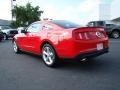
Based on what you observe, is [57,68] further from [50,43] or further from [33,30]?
[33,30]

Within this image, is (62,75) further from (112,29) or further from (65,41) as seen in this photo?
(112,29)

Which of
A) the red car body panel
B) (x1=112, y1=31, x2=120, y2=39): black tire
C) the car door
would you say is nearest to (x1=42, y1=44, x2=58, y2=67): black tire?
the red car body panel

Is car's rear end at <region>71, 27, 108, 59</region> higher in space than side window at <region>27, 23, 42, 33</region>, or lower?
lower

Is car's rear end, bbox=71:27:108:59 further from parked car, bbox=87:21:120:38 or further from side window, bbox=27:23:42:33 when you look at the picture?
parked car, bbox=87:21:120:38

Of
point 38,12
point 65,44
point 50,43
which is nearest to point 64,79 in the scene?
point 65,44

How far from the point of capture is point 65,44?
20.4 ft

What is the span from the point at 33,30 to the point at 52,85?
334 cm

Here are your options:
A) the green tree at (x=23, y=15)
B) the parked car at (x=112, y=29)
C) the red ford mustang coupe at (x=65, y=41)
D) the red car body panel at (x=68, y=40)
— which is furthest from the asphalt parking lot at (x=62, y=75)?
the green tree at (x=23, y=15)

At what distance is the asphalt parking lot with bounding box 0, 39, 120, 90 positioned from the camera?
509 centimetres

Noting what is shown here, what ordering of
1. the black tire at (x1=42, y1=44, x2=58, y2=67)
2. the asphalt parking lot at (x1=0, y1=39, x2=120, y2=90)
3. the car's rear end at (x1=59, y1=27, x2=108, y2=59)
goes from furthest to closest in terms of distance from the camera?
1. the black tire at (x1=42, y1=44, x2=58, y2=67)
2. the car's rear end at (x1=59, y1=27, x2=108, y2=59)
3. the asphalt parking lot at (x1=0, y1=39, x2=120, y2=90)

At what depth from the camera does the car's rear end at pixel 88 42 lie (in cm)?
610

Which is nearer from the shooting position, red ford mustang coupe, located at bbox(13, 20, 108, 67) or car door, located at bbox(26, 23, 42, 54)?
red ford mustang coupe, located at bbox(13, 20, 108, 67)

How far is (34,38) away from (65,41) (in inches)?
75.2

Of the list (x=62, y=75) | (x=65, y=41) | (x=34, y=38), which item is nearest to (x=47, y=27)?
(x=34, y=38)
